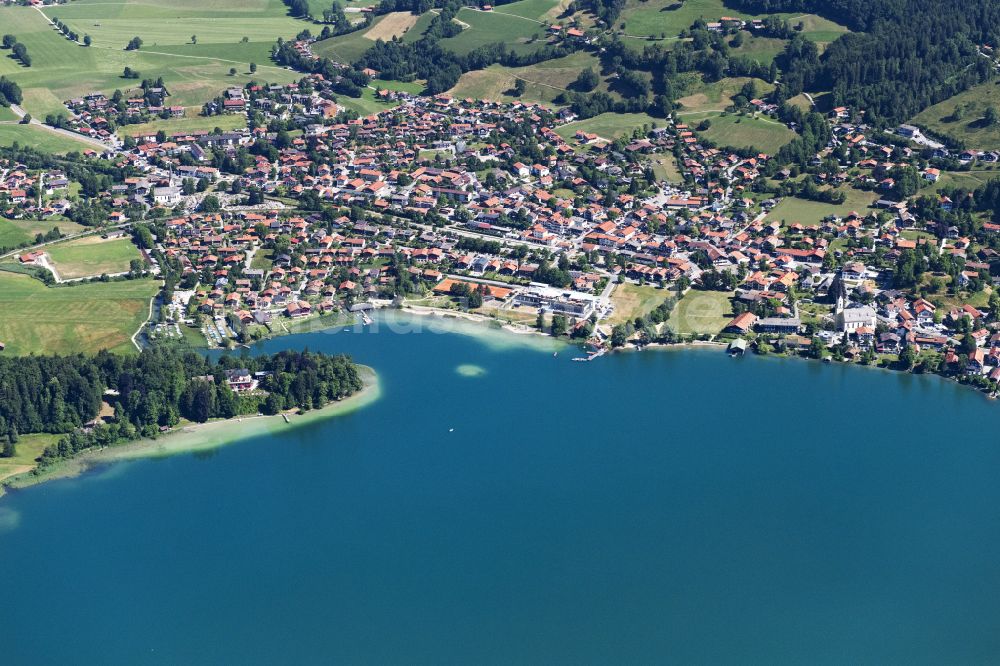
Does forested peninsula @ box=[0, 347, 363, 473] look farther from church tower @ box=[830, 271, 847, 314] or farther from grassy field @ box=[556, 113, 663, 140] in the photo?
grassy field @ box=[556, 113, 663, 140]

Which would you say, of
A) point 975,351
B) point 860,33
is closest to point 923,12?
point 860,33

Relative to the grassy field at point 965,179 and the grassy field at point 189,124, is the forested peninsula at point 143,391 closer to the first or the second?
the grassy field at point 965,179

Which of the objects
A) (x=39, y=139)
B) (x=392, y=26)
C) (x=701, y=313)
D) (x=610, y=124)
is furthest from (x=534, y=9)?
(x=701, y=313)

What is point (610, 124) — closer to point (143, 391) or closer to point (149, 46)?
point (149, 46)

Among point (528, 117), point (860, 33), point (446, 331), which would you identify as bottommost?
point (446, 331)

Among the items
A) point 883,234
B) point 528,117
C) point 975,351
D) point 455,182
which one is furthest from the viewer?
point 528,117

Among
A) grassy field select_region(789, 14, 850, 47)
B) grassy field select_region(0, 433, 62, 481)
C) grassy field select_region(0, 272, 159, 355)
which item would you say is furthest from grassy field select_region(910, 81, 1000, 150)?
grassy field select_region(0, 433, 62, 481)

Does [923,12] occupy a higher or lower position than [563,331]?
higher

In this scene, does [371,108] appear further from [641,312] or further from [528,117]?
[641,312]
